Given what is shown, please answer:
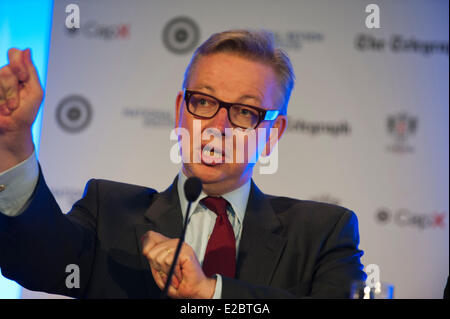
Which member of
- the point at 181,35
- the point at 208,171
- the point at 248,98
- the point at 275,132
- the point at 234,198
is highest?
the point at 181,35

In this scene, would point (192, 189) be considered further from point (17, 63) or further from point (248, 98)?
point (248, 98)

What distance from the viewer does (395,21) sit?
11.4ft

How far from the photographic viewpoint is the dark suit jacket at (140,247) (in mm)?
1494

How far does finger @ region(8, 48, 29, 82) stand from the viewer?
1.16 m

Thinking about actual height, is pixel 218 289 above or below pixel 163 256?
below

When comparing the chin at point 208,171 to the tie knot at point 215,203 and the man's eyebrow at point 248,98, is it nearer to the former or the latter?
the tie knot at point 215,203

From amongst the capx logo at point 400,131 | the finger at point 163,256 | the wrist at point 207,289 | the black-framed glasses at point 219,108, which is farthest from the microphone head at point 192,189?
the capx logo at point 400,131

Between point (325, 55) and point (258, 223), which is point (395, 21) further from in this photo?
point (258, 223)

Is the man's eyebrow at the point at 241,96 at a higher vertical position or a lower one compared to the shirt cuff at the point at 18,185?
higher

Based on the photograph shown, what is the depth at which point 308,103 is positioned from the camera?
11.3 ft

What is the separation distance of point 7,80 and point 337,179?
259 centimetres

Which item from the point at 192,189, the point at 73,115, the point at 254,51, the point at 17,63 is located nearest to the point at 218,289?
the point at 192,189

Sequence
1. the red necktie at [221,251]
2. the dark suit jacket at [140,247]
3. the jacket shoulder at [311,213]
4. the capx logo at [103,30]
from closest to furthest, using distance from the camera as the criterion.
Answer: the dark suit jacket at [140,247] → the red necktie at [221,251] → the jacket shoulder at [311,213] → the capx logo at [103,30]

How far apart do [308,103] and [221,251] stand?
200cm
